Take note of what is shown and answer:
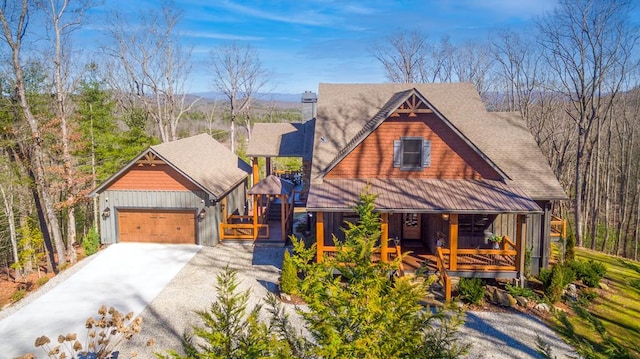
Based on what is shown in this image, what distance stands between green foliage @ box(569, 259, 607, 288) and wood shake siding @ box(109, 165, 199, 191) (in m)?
16.5

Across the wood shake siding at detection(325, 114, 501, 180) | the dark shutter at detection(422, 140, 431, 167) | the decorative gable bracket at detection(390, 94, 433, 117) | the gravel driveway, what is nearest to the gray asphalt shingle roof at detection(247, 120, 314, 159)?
the wood shake siding at detection(325, 114, 501, 180)

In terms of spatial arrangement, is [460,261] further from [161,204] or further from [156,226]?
[156,226]

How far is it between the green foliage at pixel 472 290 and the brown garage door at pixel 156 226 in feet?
41.5

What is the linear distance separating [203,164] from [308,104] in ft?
33.6

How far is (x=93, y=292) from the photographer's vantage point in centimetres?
1404

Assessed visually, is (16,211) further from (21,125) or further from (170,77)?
(170,77)

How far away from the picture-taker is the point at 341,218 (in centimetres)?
1689

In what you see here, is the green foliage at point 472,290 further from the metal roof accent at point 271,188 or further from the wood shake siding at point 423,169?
the metal roof accent at point 271,188

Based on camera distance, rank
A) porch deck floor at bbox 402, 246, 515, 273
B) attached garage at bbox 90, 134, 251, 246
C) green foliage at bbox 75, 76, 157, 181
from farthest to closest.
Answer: green foliage at bbox 75, 76, 157, 181, attached garage at bbox 90, 134, 251, 246, porch deck floor at bbox 402, 246, 515, 273

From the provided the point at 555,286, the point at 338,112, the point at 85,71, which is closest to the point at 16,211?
the point at 85,71

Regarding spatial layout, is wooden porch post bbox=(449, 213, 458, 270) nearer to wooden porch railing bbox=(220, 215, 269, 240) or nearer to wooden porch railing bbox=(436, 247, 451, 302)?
wooden porch railing bbox=(436, 247, 451, 302)

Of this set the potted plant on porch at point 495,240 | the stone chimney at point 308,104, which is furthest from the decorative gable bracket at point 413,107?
the stone chimney at point 308,104

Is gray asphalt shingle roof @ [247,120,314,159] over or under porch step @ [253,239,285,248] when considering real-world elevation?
over

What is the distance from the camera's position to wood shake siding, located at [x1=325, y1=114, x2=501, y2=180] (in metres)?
15.7
